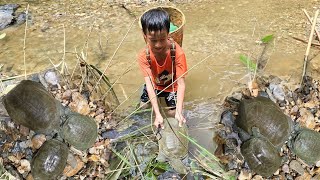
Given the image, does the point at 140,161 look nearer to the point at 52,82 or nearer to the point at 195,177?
the point at 195,177

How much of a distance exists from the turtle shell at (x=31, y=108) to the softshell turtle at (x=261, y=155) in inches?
62.9

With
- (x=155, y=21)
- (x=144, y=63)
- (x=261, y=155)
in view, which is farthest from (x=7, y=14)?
(x=261, y=155)

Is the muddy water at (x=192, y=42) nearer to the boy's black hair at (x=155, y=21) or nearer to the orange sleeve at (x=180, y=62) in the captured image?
the orange sleeve at (x=180, y=62)

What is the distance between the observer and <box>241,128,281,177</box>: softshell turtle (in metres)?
3.01

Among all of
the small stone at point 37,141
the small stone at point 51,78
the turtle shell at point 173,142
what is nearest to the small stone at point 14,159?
the small stone at point 37,141

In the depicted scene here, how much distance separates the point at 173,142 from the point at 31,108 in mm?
1180

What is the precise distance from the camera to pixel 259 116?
312 cm

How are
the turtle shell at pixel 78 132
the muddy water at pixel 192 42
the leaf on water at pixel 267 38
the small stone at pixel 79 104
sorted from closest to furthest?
the turtle shell at pixel 78 132 → the small stone at pixel 79 104 → the muddy water at pixel 192 42 → the leaf on water at pixel 267 38

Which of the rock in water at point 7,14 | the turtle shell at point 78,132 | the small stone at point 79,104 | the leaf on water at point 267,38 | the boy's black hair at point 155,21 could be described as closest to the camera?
the boy's black hair at point 155,21

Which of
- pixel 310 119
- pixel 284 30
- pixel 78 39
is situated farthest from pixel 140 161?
pixel 284 30

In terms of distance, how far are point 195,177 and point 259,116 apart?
71cm

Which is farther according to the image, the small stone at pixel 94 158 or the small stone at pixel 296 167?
the small stone at pixel 94 158

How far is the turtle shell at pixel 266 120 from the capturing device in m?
3.12

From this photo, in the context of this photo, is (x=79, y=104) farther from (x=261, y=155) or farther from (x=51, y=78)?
(x=261, y=155)
